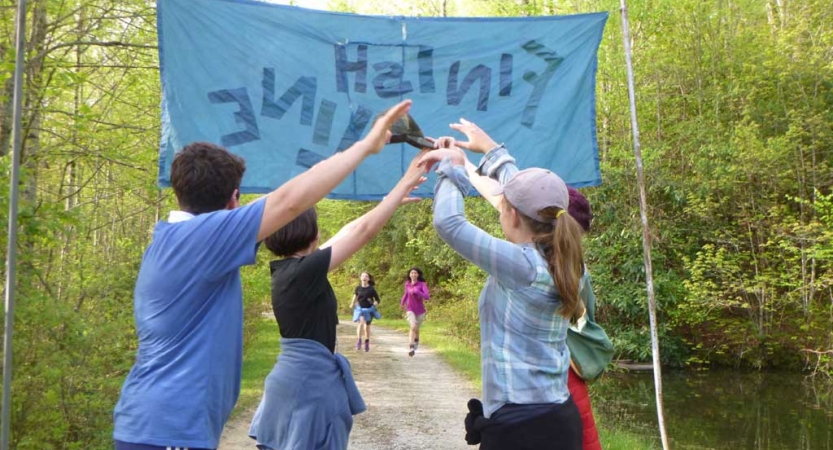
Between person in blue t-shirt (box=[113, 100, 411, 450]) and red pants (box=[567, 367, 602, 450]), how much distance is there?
64.5 inches

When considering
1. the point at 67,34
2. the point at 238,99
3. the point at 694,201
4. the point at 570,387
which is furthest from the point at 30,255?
the point at 694,201

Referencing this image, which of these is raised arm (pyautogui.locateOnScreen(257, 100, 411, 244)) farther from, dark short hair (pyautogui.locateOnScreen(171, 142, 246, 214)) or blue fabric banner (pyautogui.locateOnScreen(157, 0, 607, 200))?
blue fabric banner (pyautogui.locateOnScreen(157, 0, 607, 200))

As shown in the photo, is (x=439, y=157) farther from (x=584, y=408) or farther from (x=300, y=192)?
(x=584, y=408)

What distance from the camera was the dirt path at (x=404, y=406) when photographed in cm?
936

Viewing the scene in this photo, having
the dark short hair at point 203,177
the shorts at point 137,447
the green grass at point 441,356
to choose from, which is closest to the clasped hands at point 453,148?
the dark short hair at point 203,177

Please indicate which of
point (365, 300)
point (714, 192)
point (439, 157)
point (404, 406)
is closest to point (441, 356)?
point (365, 300)

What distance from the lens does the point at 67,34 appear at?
29.0 feet

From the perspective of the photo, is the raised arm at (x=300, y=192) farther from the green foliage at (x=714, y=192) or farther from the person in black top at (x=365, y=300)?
the person in black top at (x=365, y=300)

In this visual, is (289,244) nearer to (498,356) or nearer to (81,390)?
(498,356)

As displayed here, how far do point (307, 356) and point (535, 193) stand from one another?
1394 millimetres

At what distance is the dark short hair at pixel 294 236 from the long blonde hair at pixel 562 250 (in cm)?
117

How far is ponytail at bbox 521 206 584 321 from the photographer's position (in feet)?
10.2

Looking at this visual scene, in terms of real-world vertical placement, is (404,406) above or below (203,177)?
below

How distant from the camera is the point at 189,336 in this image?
102 inches
